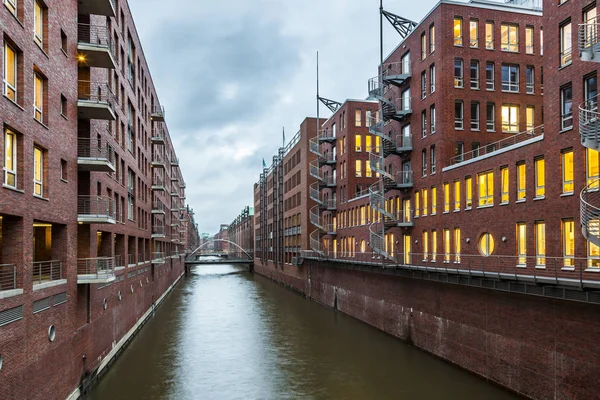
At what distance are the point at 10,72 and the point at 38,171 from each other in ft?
11.0

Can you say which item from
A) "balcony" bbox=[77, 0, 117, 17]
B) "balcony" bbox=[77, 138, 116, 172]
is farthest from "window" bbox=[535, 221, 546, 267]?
"balcony" bbox=[77, 0, 117, 17]

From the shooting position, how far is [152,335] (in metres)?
33.7

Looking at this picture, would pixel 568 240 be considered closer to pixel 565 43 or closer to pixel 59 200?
pixel 565 43

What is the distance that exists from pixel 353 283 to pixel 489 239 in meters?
17.2

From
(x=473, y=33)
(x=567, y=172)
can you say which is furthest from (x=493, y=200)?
(x=473, y=33)

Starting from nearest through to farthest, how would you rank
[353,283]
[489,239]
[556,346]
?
[556,346] → [489,239] → [353,283]

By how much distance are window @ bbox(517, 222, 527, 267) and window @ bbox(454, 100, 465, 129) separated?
399 inches

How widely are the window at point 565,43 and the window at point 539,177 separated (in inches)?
153

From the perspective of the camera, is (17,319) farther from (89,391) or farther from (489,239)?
(489,239)

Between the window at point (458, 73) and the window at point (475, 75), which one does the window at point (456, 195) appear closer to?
the window at point (458, 73)

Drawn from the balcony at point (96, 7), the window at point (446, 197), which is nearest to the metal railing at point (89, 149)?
the balcony at point (96, 7)

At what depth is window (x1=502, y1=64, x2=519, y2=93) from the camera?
30922 millimetres

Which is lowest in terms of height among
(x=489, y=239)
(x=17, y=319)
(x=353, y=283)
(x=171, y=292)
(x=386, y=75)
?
(x=171, y=292)

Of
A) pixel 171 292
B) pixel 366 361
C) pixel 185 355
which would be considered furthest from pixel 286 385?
pixel 171 292
